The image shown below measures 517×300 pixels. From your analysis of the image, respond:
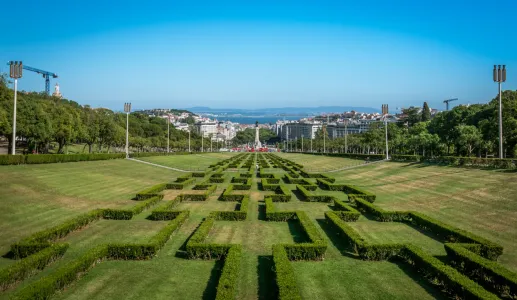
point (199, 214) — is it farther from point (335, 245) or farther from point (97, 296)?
point (97, 296)

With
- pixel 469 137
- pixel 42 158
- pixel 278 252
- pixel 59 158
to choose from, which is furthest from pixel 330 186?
pixel 469 137

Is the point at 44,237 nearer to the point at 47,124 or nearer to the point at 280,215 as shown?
the point at 280,215

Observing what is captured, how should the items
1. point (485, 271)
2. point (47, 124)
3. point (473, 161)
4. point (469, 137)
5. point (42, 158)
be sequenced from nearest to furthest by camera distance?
point (485, 271), point (473, 161), point (42, 158), point (47, 124), point (469, 137)

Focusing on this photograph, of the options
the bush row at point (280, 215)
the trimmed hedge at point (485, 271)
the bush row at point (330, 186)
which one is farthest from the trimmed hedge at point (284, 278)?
the bush row at point (330, 186)

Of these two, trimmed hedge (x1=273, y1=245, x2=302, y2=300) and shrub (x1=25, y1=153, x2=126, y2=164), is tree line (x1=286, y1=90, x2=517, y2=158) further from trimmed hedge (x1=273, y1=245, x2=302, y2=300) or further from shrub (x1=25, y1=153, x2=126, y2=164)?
shrub (x1=25, y1=153, x2=126, y2=164)

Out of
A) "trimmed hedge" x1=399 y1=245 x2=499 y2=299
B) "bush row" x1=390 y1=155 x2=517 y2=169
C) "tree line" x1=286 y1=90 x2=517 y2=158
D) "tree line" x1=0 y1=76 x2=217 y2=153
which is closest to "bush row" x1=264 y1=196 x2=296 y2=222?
A: "trimmed hedge" x1=399 y1=245 x2=499 y2=299

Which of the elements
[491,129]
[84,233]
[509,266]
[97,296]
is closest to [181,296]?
[97,296]
